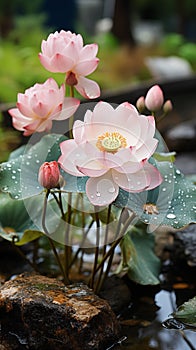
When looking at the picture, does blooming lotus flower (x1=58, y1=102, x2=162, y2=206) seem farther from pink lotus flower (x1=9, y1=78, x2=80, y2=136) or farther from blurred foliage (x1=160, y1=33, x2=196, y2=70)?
blurred foliage (x1=160, y1=33, x2=196, y2=70)

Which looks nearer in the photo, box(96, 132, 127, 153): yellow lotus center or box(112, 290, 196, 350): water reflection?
box(96, 132, 127, 153): yellow lotus center

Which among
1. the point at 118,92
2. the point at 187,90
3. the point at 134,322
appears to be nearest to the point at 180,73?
the point at 187,90

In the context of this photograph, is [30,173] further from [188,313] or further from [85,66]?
[188,313]

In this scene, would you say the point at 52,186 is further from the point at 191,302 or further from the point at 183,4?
the point at 183,4

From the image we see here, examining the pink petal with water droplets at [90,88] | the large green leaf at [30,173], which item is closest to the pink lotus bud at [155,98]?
the pink petal with water droplets at [90,88]

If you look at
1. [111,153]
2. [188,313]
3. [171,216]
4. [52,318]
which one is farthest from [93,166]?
[188,313]

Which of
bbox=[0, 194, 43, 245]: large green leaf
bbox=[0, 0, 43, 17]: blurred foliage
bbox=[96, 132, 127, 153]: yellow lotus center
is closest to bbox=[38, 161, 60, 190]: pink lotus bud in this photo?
bbox=[96, 132, 127, 153]: yellow lotus center

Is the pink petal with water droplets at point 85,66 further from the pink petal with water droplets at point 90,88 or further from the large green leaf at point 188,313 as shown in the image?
the large green leaf at point 188,313
